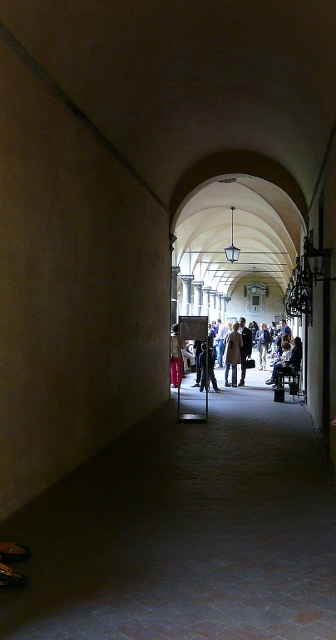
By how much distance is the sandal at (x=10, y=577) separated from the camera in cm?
400

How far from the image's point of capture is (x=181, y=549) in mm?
4746

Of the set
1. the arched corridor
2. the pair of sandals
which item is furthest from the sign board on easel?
the pair of sandals

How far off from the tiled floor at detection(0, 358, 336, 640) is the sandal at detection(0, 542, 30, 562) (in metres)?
0.07

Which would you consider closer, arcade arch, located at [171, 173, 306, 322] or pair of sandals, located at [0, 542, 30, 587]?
pair of sandals, located at [0, 542, 30, 587]

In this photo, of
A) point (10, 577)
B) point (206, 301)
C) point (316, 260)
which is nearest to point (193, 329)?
point (316, 260)

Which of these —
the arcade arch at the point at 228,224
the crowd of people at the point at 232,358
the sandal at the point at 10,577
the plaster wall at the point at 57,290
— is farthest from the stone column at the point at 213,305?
the sandal at the point at 10,577

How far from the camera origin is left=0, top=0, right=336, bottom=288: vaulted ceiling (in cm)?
619

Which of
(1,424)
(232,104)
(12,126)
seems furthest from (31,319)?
(232,104)

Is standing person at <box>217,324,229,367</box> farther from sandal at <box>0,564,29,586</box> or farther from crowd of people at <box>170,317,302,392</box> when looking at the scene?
sandal at <box>0,564,29,586</box>

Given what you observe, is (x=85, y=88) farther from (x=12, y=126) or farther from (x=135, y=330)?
(x=135, y=330)

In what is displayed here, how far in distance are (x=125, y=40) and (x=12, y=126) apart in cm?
233

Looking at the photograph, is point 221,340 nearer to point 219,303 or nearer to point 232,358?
point 232,358

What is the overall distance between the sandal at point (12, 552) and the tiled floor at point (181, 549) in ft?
0.23

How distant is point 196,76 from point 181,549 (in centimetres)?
600
